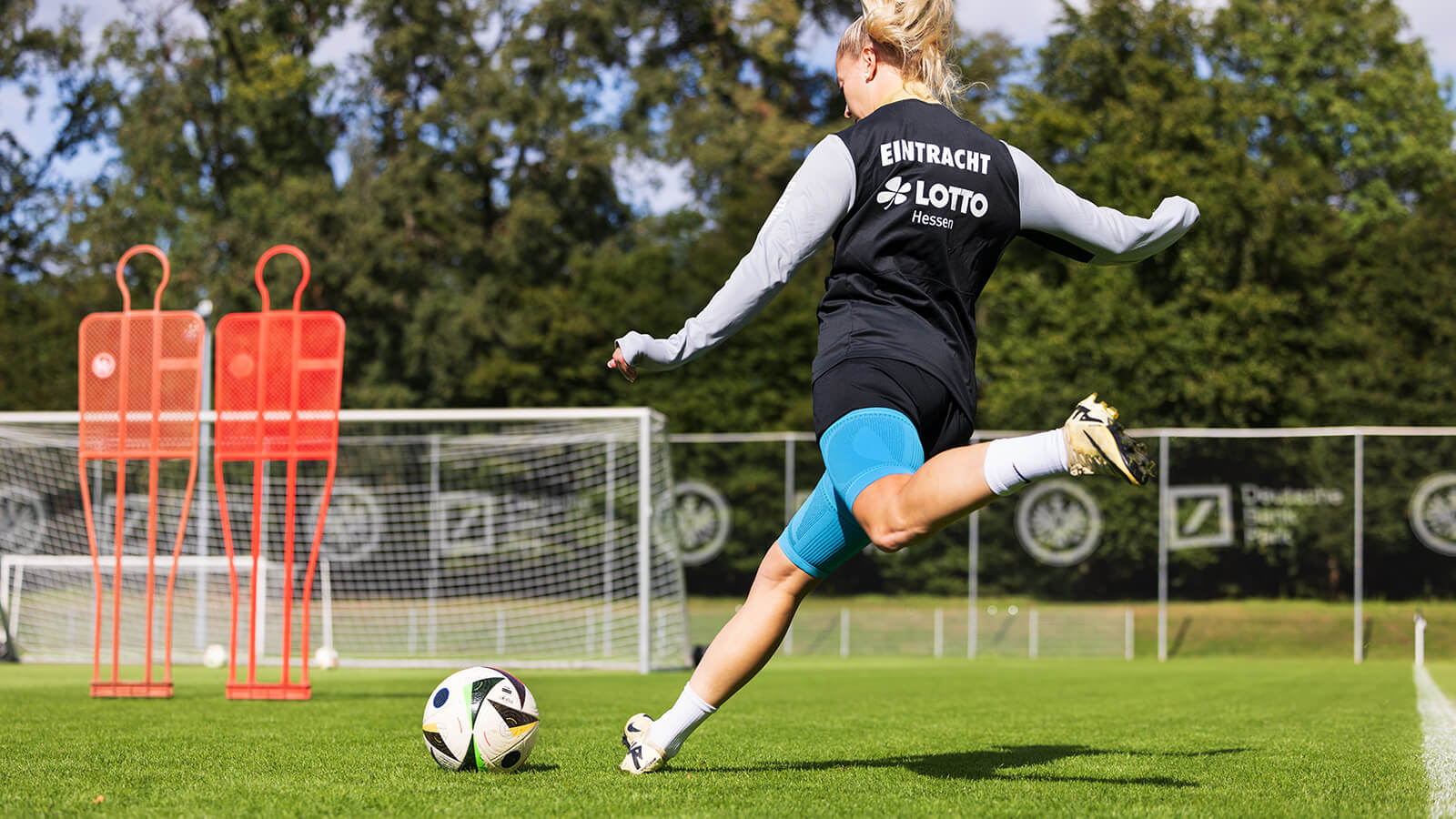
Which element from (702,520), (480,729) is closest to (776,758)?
(480,729)

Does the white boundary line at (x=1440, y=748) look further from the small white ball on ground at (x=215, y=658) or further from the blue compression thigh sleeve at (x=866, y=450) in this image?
the small white ball on ground at (x=215, y=658)

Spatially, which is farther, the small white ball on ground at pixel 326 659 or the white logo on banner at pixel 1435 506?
the white logo on banner at pixel 1435 506

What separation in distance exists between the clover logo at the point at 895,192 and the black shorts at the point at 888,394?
0.40 meters

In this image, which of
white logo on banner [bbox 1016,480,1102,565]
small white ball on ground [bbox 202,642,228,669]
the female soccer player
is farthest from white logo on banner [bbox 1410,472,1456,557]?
the female soccer player

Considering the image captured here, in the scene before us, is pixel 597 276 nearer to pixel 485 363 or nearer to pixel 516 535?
pixel 485 363

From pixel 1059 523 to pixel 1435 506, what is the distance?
474cm

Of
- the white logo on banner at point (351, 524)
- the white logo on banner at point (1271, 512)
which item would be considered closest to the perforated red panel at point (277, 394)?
the white logo on banner at point (351, 524)

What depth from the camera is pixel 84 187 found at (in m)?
33.1

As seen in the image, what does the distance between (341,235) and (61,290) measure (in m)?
10.7

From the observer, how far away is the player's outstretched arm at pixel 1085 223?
372 cm

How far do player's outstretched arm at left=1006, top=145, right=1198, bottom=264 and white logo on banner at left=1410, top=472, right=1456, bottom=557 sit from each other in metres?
16.0

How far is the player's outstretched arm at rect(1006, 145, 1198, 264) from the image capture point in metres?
3.72

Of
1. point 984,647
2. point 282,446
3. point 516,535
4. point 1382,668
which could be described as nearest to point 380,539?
point 516,535

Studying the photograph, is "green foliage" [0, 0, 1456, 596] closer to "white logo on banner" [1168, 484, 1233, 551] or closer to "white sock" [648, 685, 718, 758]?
"white logo on banner" [1168, 484, 1233, 551]
